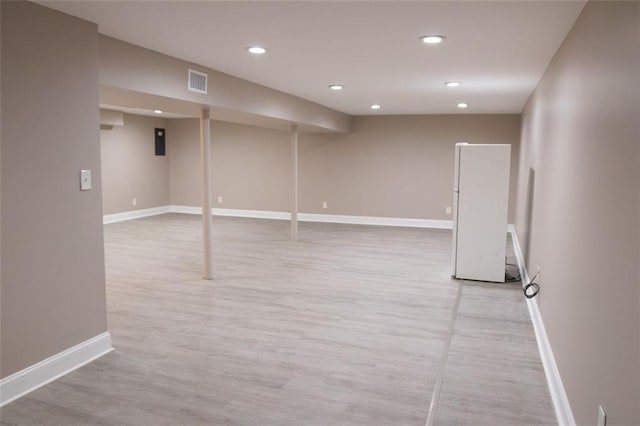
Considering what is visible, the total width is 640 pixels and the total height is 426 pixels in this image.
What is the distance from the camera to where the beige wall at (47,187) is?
263cm

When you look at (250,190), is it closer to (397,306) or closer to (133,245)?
(133,245)

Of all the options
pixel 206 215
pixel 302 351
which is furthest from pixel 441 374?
pixel 206 215

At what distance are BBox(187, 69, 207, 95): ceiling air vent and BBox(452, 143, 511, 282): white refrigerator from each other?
9.26 feet

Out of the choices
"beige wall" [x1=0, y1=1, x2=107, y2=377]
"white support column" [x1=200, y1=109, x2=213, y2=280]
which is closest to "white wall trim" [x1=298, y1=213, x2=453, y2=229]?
"white support column" [x1=200, y1=109, x2=213, y2=280]

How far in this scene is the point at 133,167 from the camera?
10172 mm

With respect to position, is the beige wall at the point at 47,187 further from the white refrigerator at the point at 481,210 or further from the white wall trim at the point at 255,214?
the white wall trim at the point at 255,214

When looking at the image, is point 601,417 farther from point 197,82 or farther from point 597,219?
point 197,82

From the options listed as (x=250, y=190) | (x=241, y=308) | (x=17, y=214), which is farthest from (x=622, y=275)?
(x=250, y=190)

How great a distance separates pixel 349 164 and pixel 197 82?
19.2ft

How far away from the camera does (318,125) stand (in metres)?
7.67

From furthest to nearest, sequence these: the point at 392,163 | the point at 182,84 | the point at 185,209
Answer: the point at 185,209
the point at 392,163
the point at 182,84

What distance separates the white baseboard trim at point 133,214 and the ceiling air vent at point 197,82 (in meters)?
5.88

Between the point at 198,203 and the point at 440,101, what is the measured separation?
6022 millimetres

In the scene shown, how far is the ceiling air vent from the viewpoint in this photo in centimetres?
433
